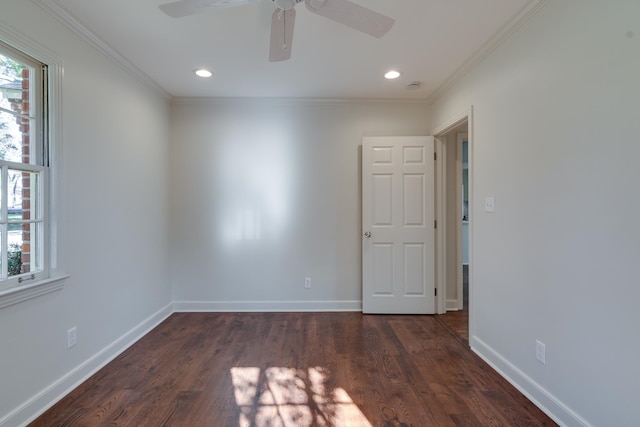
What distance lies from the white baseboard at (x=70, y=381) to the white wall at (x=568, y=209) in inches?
120

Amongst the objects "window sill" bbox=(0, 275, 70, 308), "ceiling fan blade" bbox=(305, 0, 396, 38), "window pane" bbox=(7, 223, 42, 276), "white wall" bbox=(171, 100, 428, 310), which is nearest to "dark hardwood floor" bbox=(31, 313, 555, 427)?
"white wall" bbox=(171, 100, 428, 310)

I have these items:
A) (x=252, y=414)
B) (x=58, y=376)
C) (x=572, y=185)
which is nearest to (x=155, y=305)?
(x=58, y=376)

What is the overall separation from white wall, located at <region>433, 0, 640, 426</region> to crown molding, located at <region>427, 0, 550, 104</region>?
0.06 metres

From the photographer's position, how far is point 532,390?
6.23 ft

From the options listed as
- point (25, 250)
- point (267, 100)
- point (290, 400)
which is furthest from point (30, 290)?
point (267, 100)

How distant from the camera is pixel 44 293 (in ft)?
6.00

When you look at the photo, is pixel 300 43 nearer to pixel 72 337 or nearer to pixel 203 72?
pixel 203 72

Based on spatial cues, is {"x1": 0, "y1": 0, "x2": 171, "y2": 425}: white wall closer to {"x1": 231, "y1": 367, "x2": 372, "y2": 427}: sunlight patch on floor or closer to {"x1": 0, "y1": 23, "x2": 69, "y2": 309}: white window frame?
{"x1": 0, "y1": 23, "x2": 69, "y2": 309}: white window frame

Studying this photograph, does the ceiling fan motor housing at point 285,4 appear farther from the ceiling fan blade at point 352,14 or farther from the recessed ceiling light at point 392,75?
the recessed ceiling light at point 392,75

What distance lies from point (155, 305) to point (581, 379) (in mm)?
3529

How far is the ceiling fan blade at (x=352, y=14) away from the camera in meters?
1.50

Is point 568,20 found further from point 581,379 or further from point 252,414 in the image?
point 252,414

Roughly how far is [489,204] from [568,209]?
73 centimetres

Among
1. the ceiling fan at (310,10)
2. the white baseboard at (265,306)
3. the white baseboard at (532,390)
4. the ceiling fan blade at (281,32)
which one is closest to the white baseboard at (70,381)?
the white baseboard at (265,306)
